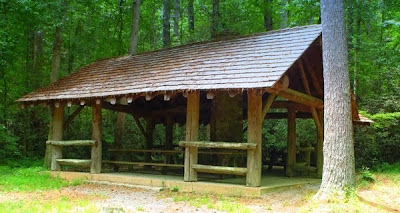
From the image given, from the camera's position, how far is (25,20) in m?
13.9

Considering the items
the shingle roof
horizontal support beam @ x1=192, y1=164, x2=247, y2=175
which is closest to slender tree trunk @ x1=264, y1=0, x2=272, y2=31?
the shingle roof

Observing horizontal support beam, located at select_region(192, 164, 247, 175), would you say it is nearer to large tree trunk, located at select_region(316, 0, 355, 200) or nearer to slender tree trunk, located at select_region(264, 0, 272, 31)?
large tree trunk, located at select_region(316, 0, 355, 200)

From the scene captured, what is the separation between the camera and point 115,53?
64.7ft

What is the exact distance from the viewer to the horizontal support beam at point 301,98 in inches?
377

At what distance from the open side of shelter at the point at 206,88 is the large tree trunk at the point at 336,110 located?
3.44 ft

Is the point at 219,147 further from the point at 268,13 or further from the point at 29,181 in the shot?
the point at 268,13

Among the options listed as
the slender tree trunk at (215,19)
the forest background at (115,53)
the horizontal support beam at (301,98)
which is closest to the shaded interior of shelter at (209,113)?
the horizontal support beam at (301,98)

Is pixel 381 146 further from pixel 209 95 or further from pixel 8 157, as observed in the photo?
pixel 8 157

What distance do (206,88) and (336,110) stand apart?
283 cm

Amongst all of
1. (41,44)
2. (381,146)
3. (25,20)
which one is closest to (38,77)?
(41,44)

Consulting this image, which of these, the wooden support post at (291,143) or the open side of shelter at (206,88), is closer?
the open side of shelter at (206,88)

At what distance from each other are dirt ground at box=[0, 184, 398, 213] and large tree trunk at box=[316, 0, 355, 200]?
0.55 meters

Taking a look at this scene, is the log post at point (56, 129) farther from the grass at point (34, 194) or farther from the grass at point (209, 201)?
the grass at point (209, 201)

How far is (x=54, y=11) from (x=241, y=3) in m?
10.8
